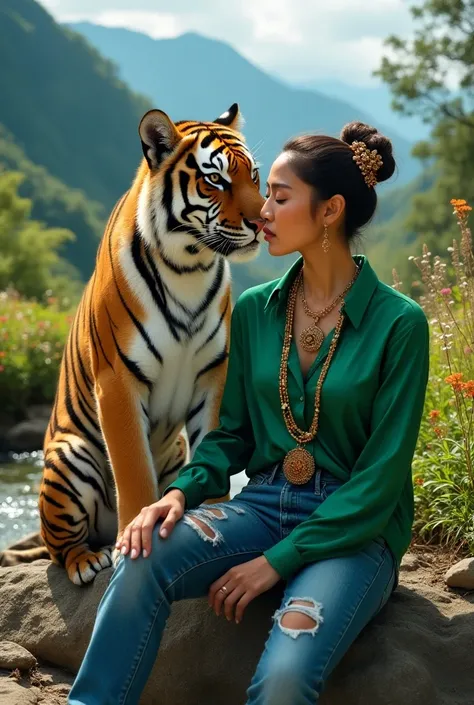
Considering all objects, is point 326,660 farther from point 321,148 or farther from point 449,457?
point 449,457

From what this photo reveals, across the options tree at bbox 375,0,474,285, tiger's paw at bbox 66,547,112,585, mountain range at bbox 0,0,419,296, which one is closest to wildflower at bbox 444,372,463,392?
tiger's paw at bbox 66,547,112,585

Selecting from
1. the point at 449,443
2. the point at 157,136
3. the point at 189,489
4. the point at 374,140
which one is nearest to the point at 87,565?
the point at 189,489

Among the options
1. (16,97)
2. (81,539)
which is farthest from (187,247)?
(16,97)

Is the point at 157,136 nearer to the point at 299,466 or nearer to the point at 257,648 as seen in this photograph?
the point at 299,466

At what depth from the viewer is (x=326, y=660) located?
2.55 metres

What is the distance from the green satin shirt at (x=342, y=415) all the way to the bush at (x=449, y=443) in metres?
0.92

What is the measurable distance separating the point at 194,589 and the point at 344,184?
1220 millimetres

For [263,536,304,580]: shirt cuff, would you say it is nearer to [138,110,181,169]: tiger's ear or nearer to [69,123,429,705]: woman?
[69,123,429,705]: woman

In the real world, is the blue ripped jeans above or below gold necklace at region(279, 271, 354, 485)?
below

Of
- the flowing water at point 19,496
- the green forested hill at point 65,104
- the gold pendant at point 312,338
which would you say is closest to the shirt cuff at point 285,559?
the gold pendant at point 312,338

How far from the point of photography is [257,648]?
3.13 metres

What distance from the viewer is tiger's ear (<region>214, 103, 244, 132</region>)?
3.91m

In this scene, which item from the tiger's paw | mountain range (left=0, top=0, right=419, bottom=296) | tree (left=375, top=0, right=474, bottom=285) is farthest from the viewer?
mountain range (left=0, top=0, right=419, bottom=296)

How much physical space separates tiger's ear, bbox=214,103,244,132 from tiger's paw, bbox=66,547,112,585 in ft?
5.51
